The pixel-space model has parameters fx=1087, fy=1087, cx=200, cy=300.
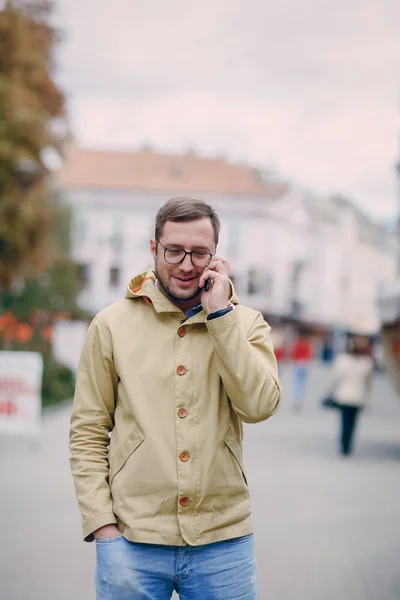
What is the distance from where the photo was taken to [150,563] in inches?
121

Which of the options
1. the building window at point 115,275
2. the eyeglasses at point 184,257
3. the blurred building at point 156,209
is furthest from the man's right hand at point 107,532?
the building window at point 115,275

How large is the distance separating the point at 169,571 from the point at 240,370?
0.61 meters

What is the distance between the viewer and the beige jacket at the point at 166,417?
10.0 ft

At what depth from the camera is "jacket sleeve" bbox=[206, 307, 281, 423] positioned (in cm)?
303

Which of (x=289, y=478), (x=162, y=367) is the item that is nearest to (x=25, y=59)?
(x=289, y=478)

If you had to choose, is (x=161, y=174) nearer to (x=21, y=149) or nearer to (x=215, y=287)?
(x=21, y=149)

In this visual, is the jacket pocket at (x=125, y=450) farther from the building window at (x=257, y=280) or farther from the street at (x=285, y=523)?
the building window at (x=257, y=280)

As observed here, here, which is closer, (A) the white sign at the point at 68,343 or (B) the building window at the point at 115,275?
(A) the white sign at the point at 68,343

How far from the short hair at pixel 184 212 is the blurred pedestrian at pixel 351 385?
1168 cm

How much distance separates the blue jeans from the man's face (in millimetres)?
727

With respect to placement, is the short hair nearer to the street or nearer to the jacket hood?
the jacket hood

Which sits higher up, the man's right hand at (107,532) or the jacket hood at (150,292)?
the jacket hood at (150,292)

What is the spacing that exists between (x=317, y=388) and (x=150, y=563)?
120 feet

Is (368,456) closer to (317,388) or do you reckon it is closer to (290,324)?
(317,388)
